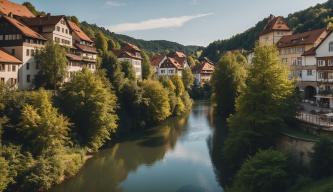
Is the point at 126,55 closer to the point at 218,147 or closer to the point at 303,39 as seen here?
the point at 303,39

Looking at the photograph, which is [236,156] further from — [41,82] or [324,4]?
[324,4]

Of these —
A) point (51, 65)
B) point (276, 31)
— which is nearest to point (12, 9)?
point (51, 65)

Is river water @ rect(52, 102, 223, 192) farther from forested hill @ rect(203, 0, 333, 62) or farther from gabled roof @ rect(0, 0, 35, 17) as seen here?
forested hill @ rect(203, 0, 333, 62)

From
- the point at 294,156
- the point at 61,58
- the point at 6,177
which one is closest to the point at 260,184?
the point at 294,156

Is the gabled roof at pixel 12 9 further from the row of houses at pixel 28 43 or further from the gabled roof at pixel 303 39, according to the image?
the gabled roof at pixel 303 39

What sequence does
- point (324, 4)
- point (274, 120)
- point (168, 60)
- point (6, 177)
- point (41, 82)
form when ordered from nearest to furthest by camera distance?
point (6, 177) < point (274, 120) < point (41, 82) < point (168, 60) < point (324, 4)

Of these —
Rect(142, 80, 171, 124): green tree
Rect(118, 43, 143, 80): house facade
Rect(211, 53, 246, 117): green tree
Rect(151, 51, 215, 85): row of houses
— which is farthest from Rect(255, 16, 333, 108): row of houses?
Rect(151, 51, 215, 85): row of houses

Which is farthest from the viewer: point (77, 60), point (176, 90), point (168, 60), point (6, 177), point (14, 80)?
point (168, 60)
